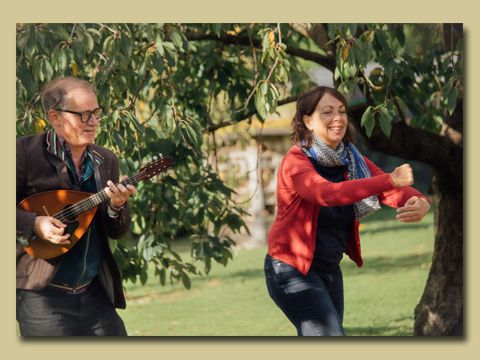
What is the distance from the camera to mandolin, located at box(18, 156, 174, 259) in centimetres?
417

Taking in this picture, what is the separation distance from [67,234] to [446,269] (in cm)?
244

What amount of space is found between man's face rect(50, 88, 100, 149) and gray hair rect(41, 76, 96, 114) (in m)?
0.02

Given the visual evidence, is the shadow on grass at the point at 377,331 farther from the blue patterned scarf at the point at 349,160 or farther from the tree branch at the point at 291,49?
the blue patterned scarf at the point at 349,160

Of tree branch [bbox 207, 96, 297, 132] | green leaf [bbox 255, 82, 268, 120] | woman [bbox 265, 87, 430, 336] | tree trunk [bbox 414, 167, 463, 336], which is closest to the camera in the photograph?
woman [bbox 265, 87, 430, 336]

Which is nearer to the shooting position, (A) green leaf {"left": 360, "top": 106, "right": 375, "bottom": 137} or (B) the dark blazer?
(B) the dark blazer

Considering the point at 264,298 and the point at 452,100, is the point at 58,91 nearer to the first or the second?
the point at 452,100

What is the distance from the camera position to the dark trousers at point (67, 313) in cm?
405

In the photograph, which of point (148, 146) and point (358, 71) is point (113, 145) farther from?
point (358, 71)

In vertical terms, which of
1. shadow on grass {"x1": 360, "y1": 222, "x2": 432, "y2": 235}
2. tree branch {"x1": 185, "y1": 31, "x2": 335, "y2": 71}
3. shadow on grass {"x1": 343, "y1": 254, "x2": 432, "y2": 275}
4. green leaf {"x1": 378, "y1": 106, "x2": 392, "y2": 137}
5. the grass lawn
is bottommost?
the grass lawn

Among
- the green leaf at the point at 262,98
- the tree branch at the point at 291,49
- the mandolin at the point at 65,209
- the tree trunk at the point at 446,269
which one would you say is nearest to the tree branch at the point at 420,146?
the tree trunk at the point at 446,269

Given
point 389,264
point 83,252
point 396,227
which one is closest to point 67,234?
point 83,252

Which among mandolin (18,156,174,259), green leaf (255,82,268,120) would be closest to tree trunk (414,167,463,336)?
green leaf (255,82,268,120)

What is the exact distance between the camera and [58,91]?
428 centimetres

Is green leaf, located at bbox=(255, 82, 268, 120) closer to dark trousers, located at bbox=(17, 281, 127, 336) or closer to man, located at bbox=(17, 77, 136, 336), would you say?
man, located at bbox=(17, 77, 136, 336)
